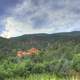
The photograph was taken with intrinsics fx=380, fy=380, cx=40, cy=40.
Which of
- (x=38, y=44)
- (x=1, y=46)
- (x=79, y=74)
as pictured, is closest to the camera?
(x=79, y=74)

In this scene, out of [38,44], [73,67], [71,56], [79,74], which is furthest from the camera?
[38,44]

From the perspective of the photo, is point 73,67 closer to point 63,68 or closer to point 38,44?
point 63,68

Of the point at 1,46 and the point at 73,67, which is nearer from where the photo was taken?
the point at 73,67

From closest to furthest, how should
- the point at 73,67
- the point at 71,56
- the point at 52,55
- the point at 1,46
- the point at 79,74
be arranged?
the point at 79,74 < the point at 73,67 < the point at 71,56 < the point at 52,55 < the point at 1,46

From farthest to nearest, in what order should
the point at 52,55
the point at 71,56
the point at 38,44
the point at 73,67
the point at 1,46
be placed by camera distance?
the point at 38,44
the point at 1,46
the point at 52,55
the point at 71,56
the point at 73,67

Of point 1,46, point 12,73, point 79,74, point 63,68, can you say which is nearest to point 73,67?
point 63,68

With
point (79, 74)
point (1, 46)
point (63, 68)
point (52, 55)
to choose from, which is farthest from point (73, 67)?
point (1, 46)

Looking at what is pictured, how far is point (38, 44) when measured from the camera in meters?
38.4

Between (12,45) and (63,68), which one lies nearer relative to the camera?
(63,68)

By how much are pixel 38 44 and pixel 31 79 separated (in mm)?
21184

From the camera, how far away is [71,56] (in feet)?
69.4

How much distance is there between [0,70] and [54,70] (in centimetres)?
279

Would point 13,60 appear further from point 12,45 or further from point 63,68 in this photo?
point 12,45

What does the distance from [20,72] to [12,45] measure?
57.5 feet
